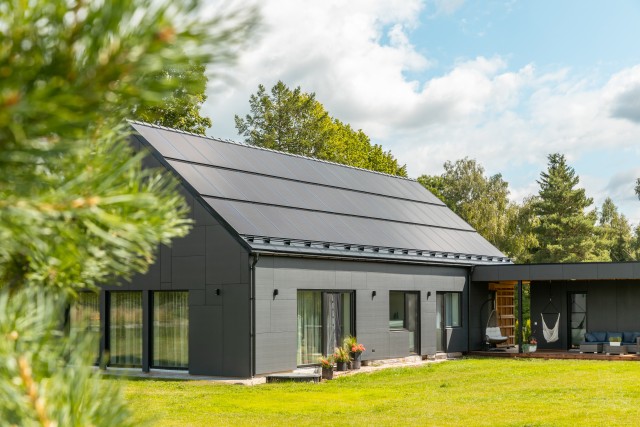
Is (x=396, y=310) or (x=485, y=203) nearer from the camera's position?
(x=396, y=310)

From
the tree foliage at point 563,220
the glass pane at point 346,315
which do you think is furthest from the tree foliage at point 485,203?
the glass pane at point 346,315

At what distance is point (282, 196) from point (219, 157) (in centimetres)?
152

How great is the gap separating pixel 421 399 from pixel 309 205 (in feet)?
→ 22.1

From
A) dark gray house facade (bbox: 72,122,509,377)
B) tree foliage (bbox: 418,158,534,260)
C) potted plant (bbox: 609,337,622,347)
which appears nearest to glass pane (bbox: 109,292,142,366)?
dark gray house facade (bbox: 72,122,509,377)

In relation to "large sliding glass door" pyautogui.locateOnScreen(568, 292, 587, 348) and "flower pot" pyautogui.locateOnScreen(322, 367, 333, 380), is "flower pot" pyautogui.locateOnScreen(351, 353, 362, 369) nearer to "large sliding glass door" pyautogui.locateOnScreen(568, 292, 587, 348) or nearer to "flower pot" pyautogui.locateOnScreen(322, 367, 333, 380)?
"flower pot" pyautogui.locateOnScreen(322, 367, 333, 380)

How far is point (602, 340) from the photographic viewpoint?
20594 millimetres

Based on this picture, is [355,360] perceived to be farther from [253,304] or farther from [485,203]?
[485,203]

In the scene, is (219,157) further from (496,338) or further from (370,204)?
(496,338)

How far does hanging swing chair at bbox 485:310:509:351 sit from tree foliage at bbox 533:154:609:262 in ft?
66.2

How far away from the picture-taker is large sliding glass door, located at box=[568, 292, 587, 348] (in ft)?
71.2

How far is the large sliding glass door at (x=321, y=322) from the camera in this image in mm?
16078

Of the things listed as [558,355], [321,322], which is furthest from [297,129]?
[321,322]

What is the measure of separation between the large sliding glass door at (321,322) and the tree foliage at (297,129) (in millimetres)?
22936

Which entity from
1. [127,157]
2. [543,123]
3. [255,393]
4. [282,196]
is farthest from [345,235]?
[543,123]
